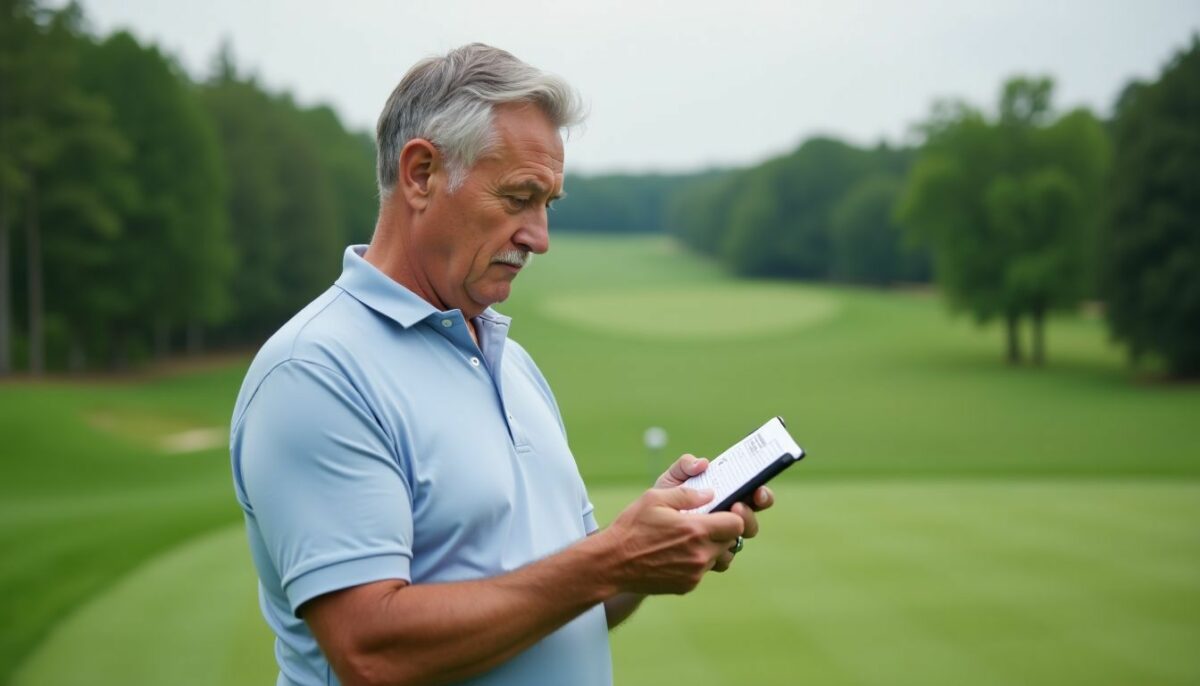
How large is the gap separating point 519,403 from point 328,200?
3994cm

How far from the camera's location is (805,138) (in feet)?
219

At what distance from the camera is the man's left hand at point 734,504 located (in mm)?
2050

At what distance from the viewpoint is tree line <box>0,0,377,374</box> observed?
2434cm

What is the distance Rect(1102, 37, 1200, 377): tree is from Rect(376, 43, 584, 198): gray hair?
98.2 ft

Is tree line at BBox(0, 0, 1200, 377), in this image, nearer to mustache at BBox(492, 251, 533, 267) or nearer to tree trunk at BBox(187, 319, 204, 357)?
tree trunk at BBox(187, 319, 204, 357)

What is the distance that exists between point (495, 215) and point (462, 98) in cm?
24

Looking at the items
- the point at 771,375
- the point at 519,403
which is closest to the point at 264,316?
the point at 771,375

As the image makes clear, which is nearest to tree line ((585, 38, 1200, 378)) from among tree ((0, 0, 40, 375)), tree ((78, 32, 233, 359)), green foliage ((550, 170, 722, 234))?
tree ((78, 32, 233, 359))

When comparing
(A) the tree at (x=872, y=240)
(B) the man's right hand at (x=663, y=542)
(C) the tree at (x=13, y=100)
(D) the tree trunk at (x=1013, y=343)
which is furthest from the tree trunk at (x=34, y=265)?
(A) the tree at (x=872, y=240)

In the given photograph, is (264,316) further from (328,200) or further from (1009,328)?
(1009,328)

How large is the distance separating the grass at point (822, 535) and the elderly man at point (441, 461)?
355cm

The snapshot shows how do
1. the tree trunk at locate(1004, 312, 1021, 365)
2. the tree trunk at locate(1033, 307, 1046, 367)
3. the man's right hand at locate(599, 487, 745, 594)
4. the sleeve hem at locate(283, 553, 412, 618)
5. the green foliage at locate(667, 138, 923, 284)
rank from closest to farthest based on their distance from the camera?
the sleeve hem at locate(283, 553, 412, 618) < the man's right hand at locate(599, 487, 745, 594) < the tree trunk at locate(1033, 307, 1046, 367) < the tree trunk at locate(1004, 312, 1021, 365) < the green foliage at locate(667, 138, 923, 284)

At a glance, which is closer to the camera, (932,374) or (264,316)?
(932,374)

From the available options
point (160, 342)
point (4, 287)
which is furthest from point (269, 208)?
point (4, 287)
